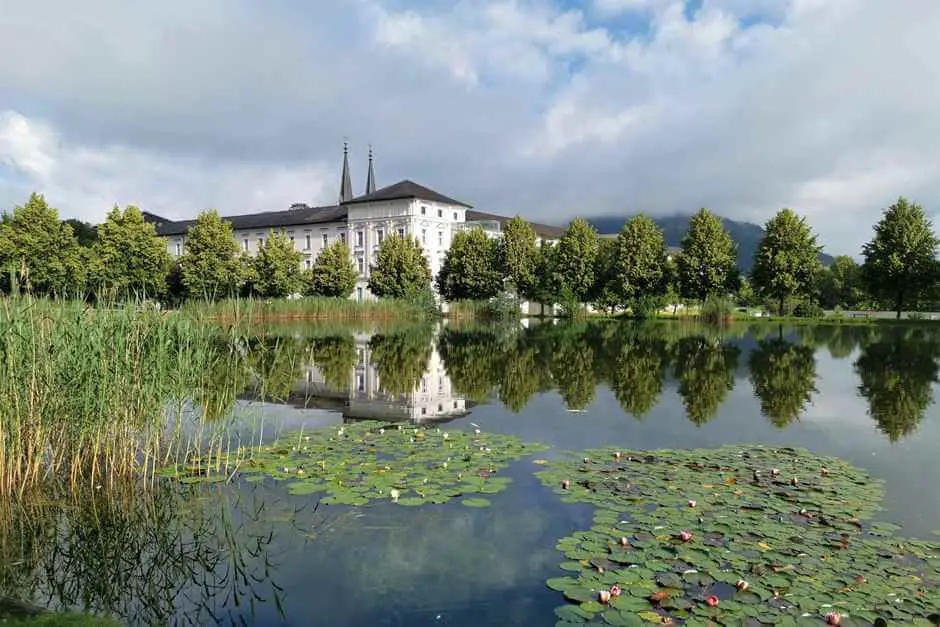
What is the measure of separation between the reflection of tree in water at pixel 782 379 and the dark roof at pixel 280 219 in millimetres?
62679

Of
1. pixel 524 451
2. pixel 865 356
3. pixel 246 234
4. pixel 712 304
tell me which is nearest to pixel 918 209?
pixel 712 304

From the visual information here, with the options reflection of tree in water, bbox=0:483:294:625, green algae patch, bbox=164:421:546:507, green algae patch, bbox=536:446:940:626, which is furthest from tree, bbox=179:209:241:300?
green algae patch, bbox=536:446:940:626

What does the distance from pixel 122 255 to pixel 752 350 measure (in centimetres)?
5101

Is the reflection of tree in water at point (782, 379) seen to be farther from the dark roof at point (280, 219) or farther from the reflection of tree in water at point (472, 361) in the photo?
the dark roof at point (280, 219)

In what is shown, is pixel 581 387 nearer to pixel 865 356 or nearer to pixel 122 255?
pixel 865 356

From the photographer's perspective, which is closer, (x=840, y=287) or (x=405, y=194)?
(x=405, y=194)

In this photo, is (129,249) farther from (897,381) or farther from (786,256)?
(786,256)

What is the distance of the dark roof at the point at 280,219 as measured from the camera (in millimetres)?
81750

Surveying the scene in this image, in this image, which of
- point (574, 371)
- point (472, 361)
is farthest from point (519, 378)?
point (472, 361)

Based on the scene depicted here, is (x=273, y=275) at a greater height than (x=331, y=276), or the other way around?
(x=331, y=276)

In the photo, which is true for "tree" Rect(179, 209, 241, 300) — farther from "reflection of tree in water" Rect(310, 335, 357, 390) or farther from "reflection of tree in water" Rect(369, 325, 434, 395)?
"reflection of tree in water" Rect(310, 335, 357, 390)

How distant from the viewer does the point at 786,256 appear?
55062 mm

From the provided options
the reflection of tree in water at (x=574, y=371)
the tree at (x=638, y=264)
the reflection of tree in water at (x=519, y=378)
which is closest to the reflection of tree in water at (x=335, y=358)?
the reflection of tree in water at (x=519, y=378)

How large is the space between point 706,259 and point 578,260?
12.2m
